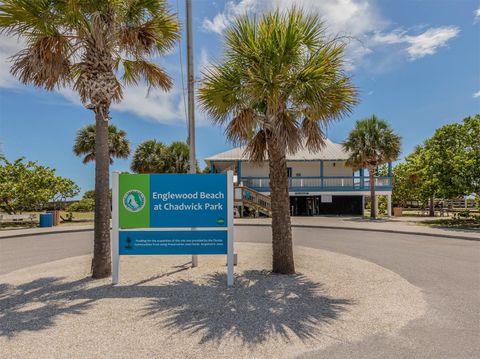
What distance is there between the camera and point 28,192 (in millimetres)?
22484

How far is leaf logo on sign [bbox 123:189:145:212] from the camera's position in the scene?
6457 millimetres

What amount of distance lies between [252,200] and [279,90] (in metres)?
18.7

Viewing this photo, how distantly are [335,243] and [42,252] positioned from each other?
1057cm

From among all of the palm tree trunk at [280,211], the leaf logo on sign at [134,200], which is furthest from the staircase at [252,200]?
the leaf logo on sign at [134,200]

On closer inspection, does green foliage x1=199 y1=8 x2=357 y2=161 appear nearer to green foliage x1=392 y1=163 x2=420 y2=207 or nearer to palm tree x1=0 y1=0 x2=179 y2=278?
palm tree x1=0 y1=0 x2=179 y2=278

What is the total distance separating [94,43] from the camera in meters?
6.61

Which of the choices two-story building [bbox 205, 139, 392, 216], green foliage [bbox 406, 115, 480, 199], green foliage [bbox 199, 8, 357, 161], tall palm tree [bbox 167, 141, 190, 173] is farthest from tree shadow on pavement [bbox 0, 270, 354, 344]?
tall palm tree [bbox 167, 141, 190, 173]

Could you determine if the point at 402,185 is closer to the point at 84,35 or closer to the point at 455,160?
the point at 455,160

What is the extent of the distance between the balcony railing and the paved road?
39.9 ft


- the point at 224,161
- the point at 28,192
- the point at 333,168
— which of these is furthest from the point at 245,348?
the point at 333,168

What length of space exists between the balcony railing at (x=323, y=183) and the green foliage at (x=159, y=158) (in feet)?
25.6

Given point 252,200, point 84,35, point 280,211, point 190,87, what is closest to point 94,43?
point 84,35

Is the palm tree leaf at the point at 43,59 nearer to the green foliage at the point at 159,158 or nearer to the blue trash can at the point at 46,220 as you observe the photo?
the blue trash can at the point at 46,220

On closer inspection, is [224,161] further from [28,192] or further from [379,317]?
[379,317]
